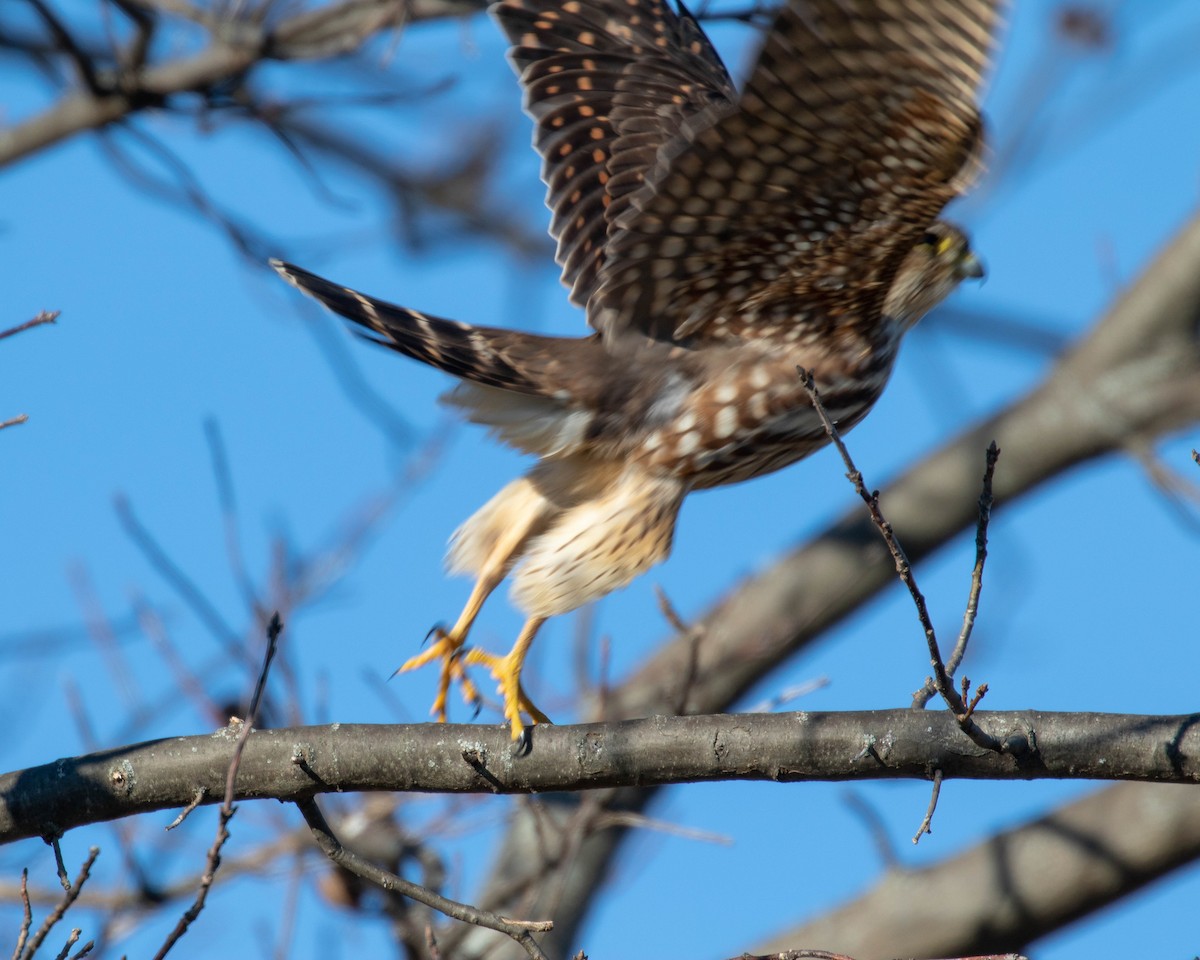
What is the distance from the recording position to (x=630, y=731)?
265 centimetres

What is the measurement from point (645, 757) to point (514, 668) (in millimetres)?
672

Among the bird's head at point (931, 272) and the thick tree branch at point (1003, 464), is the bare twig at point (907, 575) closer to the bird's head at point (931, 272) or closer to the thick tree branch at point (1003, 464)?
the bird's head at point (931, 272)

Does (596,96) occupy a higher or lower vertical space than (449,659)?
higher

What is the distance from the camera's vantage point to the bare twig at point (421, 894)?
237 cm

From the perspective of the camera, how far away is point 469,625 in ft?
11.5

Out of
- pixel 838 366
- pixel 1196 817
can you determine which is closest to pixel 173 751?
pixel 838 366

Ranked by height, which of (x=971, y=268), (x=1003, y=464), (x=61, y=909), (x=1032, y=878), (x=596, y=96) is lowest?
(x=61, y=909)

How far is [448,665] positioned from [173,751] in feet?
2.97

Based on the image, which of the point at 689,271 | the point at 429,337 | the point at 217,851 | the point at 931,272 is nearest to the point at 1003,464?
the point at 931,272

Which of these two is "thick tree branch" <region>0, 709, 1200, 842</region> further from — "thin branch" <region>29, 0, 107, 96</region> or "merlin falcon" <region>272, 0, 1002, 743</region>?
"thin branch" <region>29, 0, 107, 96</region>

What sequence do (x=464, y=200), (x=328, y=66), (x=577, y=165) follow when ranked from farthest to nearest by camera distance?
(x=464, y=200)
(x=328, y=66)
(x=577, y=165)

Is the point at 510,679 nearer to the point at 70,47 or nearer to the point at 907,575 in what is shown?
the point at 907,575

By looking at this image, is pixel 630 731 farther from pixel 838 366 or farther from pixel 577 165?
pixel 577 165

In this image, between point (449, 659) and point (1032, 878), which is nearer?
point (449, 659)
